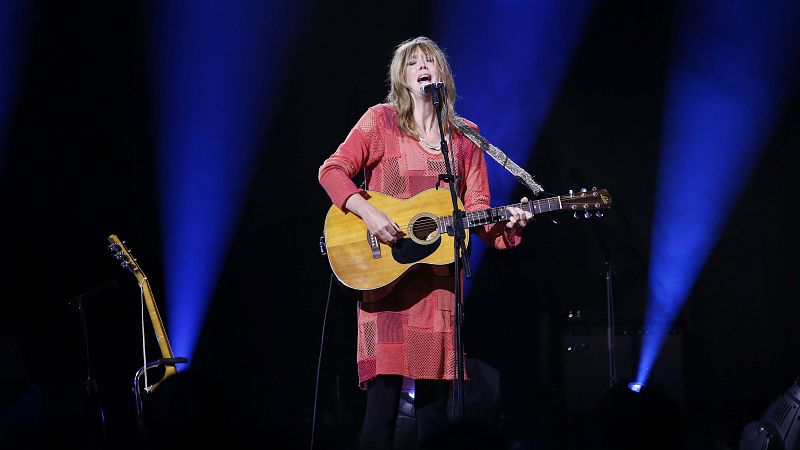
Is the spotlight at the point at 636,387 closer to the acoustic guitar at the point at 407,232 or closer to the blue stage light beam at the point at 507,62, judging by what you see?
the acoustic guitar at the point at 407,232

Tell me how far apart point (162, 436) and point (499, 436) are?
0.70 metres

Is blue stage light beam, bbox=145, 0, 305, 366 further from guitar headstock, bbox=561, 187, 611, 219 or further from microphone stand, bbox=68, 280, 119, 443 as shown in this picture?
guitar headstock, bbox=561, 187, 611, 219

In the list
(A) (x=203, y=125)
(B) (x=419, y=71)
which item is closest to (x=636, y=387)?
(B) (x=419, y=71)

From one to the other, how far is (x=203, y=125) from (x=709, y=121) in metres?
3.94

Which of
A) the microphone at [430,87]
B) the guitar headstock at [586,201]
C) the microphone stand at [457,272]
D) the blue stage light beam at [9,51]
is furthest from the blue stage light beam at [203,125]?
the guitar headstock at [586,201]

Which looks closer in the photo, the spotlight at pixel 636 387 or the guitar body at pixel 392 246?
the spotlight at pixel 636 387

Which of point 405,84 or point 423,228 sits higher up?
point 405,84

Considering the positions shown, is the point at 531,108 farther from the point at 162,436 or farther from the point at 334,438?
the point at 162,436

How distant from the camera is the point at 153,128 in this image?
552 cm

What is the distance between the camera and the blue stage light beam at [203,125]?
5.47 meters

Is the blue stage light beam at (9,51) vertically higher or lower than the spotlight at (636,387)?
higher

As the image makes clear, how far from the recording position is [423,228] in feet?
11.6

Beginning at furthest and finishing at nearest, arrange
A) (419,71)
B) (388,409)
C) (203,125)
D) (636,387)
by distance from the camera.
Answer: (203,125), (419,71), (388,409), (636,387)

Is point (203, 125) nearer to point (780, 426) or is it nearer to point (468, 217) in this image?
point (468, 217)
